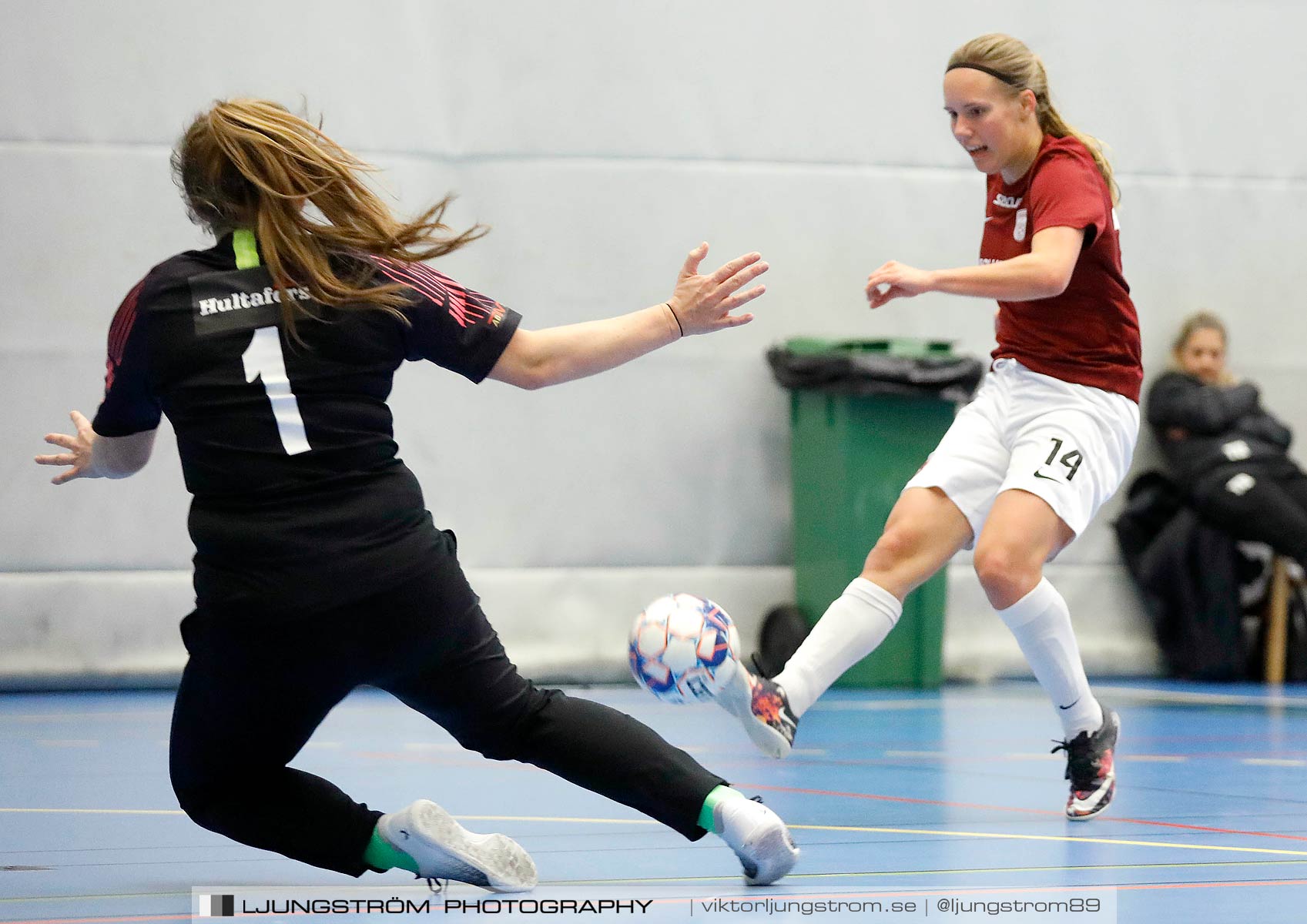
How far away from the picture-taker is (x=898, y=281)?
140 inches

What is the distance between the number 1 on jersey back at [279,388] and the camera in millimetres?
2643

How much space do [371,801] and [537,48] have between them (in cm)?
434

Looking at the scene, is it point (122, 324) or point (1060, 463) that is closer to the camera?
point (122, 324)

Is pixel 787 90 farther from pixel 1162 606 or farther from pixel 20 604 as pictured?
pixel 20 604

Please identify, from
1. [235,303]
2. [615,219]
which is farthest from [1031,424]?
[615,219]

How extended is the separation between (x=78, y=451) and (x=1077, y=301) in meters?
2.41

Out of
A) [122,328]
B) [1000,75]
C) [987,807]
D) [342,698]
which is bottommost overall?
[987,807]

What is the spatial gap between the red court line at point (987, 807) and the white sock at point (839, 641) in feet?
1.80

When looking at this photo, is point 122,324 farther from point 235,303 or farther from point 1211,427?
point 1211,427

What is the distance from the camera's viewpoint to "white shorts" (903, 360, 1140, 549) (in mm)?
3883

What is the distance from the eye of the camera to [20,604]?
22.8ft

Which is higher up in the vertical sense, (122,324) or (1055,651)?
(122,324)

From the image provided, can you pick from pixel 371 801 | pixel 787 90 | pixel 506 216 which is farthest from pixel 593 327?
pixel 787 90

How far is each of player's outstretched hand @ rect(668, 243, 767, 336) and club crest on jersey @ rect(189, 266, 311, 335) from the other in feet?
→ 2.27
